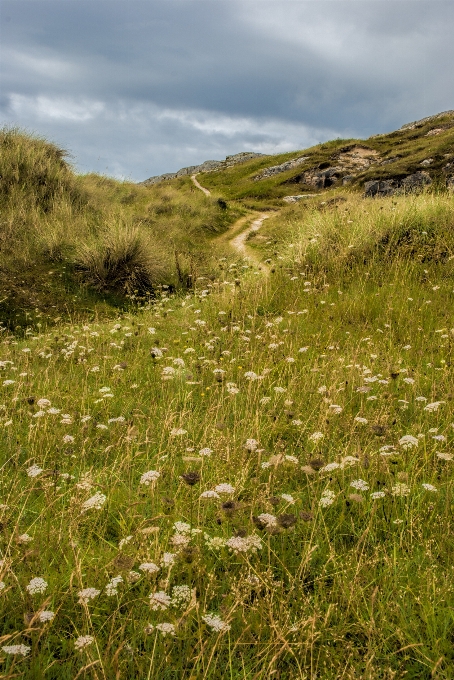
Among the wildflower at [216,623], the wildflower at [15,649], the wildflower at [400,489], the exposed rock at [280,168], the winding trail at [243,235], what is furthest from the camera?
the exposed rock at [280,168]

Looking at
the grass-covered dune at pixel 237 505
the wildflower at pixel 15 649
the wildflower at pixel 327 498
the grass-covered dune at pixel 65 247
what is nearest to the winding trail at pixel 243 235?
the grass-covered dune at pixel 65 247

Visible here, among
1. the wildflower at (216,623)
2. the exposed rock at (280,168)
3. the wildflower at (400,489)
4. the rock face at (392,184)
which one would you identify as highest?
the exposed rock at (280,168)

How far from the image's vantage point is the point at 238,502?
1.93 metres

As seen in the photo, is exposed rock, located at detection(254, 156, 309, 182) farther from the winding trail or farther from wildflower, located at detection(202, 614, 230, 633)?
wildflower, located at detection(202, 614, 230, 633)

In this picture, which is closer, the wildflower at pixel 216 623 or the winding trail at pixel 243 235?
the wildflower at pixel 216 623

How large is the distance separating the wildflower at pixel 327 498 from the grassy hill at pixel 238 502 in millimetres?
13

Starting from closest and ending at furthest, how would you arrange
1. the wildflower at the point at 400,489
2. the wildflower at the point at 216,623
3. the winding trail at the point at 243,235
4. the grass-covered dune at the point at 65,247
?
the wildflower at the point at 216,623
the wildflower at the point at 400,489
the grass-covered dune at the point at 65,247
the winding trail at the point at 243,235

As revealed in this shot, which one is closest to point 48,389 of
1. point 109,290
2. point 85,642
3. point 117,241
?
point 85,642

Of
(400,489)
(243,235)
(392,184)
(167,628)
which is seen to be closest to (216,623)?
(167,628)

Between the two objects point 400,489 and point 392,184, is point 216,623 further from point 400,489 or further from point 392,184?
point 392,184

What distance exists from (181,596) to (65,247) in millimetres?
11185

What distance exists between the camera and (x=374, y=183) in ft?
74.6

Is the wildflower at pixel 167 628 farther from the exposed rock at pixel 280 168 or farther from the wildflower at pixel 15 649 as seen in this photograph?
the exposed rock at pixel 280 168

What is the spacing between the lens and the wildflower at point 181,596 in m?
1.79
